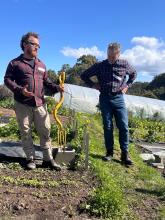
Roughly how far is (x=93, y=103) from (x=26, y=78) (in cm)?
2115

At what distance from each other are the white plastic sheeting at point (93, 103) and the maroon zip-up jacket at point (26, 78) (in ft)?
63.3

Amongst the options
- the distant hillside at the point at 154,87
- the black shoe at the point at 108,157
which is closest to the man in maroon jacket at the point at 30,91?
the black shoe at the point at 108,157

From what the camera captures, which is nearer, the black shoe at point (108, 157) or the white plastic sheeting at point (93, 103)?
the black shoe at point (108, 157)

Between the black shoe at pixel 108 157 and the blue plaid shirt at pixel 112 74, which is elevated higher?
the blue plaid shirt at pixel 112 74

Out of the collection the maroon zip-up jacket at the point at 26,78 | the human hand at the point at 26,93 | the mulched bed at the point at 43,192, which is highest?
the maroon zip-up jacket at the point at 26,78

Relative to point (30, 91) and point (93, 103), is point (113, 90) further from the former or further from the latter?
point (93, 103)

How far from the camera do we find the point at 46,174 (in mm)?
6465

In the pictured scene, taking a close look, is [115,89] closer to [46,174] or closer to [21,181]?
[46,174]

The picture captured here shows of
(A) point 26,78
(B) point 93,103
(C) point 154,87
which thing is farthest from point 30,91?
(C) point 154,87

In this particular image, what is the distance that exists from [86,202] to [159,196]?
131 centimetres

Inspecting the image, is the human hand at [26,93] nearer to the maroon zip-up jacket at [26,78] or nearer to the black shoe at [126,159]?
the maroon zip-up jacket at [26,78]

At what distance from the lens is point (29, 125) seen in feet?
22.4

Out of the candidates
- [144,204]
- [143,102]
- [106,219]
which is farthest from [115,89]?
[143,102]

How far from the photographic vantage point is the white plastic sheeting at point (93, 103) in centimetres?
2683
